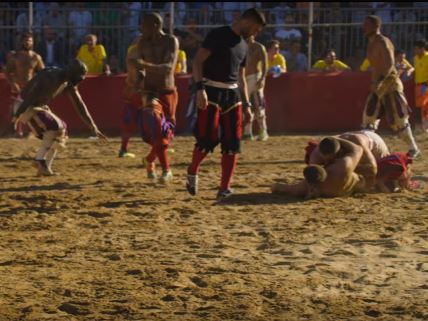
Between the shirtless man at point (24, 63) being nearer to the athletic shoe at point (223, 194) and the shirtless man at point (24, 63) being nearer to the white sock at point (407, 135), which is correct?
the white sock at point (407, 135)

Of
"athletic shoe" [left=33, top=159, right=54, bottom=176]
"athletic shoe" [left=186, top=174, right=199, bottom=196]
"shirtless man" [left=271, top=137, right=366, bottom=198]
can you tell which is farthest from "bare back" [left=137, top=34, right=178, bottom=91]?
"shirtless man" [left=271, top=137, right=366, bottom=198]

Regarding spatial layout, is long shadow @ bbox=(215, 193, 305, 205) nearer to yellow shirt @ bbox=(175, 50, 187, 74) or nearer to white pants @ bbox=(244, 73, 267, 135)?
white pants @ bbox=(244, 73, 267, 135)

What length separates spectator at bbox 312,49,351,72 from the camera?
61.5 ft

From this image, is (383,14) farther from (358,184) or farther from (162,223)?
(162,223)

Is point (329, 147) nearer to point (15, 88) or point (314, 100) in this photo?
point (15, 88)

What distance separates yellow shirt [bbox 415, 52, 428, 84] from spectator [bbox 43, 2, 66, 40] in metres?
6.44

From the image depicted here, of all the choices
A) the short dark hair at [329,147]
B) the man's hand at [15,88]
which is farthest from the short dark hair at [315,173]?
the man's hand at [15,88]

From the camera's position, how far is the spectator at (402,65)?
57.8 ft

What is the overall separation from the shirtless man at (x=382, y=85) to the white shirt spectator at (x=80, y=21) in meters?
7.78

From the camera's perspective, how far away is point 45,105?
39.5ft

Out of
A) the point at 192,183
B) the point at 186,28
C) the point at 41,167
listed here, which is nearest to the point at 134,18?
the point at 186,28

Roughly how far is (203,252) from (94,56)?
11423 mm

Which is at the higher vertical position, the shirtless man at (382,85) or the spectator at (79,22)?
the spectator at (79,22)

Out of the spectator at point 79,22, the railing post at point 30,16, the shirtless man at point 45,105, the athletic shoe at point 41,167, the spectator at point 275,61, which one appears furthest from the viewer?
the spectator at point 79,22
